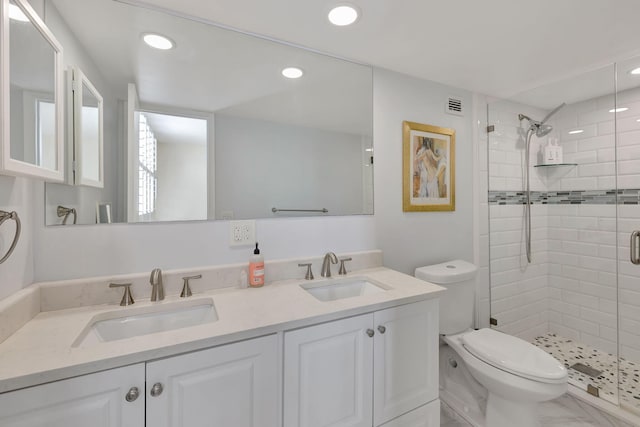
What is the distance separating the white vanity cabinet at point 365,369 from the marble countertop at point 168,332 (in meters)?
0.06

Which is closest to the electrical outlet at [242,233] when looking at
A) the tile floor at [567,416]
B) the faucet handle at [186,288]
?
the faucet handle at [186,288]

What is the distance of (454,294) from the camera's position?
1.76 m

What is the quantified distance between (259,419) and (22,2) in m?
1.54

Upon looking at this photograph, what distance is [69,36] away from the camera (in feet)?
3.77

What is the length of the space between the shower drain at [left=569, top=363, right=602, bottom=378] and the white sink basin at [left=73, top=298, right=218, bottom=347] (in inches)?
106

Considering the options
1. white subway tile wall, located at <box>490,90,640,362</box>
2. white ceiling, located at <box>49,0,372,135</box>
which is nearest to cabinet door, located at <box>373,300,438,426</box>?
white ceiling, located at <box>49,0,372,135</box>

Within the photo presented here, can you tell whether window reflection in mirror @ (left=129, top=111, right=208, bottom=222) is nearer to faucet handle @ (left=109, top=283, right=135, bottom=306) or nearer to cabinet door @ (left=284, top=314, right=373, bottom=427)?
faucet handle @ (left=109, top=283, right=135, bottom=306)

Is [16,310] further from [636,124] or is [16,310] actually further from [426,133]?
[636,124]

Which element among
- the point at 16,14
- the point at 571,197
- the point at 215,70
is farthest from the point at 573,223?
the point at 16,14

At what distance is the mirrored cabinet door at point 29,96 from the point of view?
2.52 ft

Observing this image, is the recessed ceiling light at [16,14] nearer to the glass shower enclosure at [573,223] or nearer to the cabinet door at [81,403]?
the cabinet door at [81,403]

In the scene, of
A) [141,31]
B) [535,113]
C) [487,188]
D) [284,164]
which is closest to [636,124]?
[535,113]

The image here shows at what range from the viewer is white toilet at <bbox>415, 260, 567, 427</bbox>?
1357 millimetres

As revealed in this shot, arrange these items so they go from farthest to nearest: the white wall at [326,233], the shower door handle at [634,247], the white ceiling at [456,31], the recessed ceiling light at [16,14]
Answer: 1. the shower door handle at [634,247]
2. the white ceiling at [456,31]
3. the white wall at [326,233]
4. the recessed ceiling light at [16,14]
